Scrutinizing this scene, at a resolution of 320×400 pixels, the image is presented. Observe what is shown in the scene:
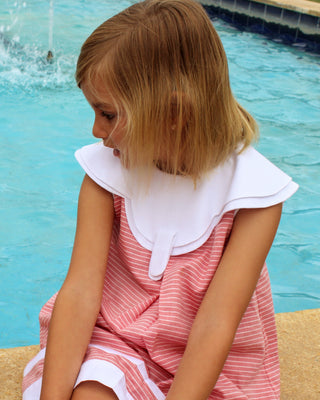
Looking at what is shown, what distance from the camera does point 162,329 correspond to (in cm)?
174

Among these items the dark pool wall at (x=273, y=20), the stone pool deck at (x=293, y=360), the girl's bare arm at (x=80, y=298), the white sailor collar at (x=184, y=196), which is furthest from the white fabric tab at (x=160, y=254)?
the dark pool wall at (x=273, y=20)

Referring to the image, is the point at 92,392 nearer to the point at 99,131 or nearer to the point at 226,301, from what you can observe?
the point at 226,301

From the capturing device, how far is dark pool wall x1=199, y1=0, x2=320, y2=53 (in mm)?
9188

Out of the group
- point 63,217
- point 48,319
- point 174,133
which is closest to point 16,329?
point 63,217

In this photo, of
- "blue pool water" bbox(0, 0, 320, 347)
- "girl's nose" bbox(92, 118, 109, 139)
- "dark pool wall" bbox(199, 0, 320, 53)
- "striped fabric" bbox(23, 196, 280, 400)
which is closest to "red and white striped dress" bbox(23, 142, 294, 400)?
"striped fabric" bbox(23, 196, 280, 400)

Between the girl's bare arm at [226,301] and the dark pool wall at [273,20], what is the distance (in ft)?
25.4

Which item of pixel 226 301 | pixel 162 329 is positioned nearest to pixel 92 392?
pixel 162 329

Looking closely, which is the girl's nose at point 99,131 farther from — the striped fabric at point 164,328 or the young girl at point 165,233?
the striped fabric at point 164,328

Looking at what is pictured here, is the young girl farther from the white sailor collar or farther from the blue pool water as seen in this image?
the blue pool water

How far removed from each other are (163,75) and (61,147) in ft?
12.8

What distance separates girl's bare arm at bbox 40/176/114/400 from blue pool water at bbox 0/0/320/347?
67.5 inches

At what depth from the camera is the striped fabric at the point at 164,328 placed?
175 centimetres

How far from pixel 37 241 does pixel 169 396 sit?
2.67 meters

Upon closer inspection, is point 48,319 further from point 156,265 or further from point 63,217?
point 63,217
